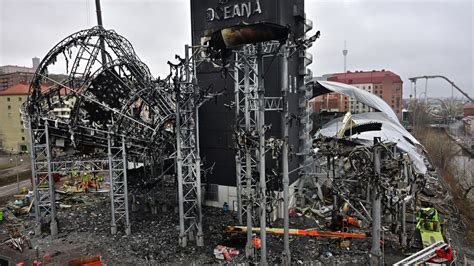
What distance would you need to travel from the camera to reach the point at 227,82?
20.9 metres

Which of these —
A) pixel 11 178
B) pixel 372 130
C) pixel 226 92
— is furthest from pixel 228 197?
pixel 11 178

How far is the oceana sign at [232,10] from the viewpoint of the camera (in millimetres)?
19516

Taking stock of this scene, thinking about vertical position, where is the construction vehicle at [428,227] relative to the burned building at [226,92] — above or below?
below

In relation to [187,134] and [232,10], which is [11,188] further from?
[232,10]

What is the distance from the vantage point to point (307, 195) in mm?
22562

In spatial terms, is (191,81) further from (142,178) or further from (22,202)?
(22,202)

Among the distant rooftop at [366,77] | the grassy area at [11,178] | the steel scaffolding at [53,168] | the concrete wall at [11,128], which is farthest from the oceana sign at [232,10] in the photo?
the distant rooftop at [366,77]

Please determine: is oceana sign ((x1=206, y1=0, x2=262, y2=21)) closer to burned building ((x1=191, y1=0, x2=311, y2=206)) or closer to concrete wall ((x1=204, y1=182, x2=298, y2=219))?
burned building ((x1=191, y1=0, x2=311, y2=206))

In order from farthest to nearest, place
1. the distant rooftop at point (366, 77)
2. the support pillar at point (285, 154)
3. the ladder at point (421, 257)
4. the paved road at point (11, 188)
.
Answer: the distant rooftop at point (366, 77) → the paved road at point (11, 188) → the support pillar at point (285, 154) → the ladder at point (421, 257)

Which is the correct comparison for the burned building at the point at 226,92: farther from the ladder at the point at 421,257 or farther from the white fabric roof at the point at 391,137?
the ladder at the point at 421,257

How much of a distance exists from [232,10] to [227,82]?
181 inches

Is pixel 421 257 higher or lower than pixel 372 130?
lower

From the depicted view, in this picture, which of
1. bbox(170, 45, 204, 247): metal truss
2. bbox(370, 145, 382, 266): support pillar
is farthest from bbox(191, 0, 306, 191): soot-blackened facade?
bbox(370, 145, 382, 266): support pillar

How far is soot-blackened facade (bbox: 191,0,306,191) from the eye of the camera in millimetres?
19500
